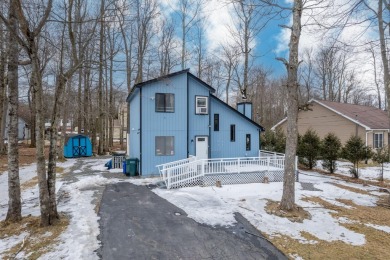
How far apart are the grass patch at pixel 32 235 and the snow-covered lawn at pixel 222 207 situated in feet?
0.43

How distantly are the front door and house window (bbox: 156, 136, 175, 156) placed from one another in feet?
4.89

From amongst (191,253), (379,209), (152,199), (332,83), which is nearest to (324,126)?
(332,83)

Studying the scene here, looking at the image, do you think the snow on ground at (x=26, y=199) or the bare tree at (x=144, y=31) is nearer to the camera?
the snow on ground at (x=26, y=199)

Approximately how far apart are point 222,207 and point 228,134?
7.82 metres

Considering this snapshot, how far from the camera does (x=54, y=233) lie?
18.1 ft

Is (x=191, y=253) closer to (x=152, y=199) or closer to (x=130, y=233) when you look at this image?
(x=130, y=233)

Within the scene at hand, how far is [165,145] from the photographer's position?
43.5 ft

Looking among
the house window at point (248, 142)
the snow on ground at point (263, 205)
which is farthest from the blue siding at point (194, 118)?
the snow on ground at point (263, 205)

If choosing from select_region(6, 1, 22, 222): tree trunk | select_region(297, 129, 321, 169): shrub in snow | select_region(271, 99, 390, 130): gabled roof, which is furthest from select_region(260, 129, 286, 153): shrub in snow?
select_region(6, 1, 22, 222): tree trunk

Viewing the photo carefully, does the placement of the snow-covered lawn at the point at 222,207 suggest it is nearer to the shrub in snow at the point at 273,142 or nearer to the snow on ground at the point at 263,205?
the snow on ground at the point at 263,205

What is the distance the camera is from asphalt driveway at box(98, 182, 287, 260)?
4812 millimetres

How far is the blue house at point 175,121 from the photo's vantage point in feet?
42.5

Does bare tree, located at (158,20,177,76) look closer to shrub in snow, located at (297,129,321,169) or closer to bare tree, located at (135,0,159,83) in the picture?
bare tree, located at (135,0,159,83)

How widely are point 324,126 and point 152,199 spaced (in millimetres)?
20365
